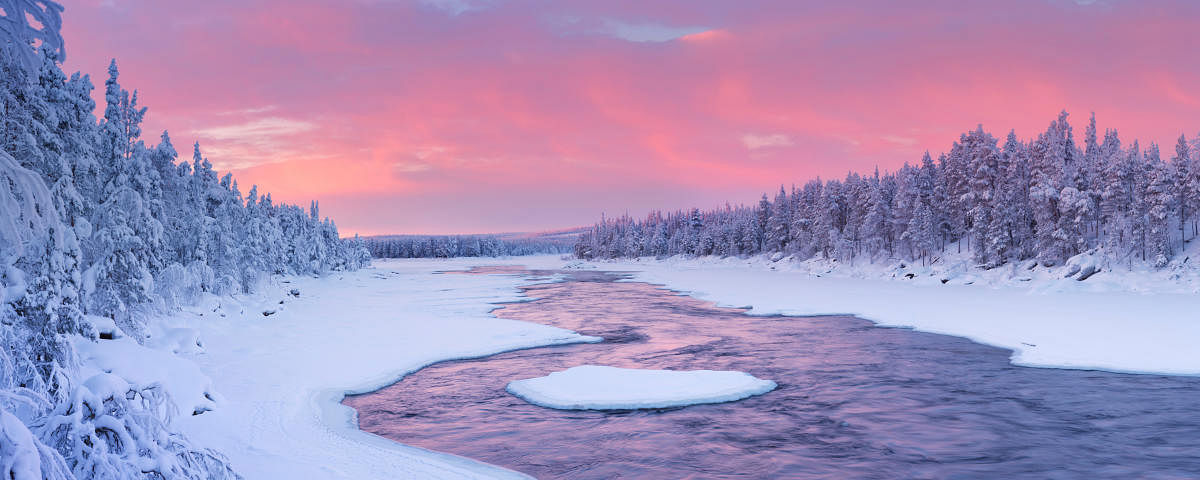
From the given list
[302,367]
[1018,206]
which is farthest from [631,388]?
[1018,206]

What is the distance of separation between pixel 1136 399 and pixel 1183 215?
64.7m

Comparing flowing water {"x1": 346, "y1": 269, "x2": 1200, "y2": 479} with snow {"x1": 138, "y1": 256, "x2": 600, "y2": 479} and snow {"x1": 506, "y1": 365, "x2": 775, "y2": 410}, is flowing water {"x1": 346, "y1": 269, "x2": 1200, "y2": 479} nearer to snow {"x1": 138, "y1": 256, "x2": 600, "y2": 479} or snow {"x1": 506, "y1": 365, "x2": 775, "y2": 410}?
snow {"x1": 506, "y1": 365, "x2": 775, "y2": 410}

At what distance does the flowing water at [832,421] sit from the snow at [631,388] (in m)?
0.52

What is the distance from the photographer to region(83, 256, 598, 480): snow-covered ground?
11.5m

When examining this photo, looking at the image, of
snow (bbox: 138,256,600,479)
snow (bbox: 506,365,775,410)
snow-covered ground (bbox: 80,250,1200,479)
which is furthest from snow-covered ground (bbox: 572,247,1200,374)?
snow (bbox: 138,256,600,479)

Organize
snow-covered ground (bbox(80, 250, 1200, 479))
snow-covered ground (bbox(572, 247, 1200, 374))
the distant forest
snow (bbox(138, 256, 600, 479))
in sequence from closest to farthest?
snow (bbox(138, 256, 600, 479)) → snow-covered ground (bbox(80, 250, 1200, 479)) → snow-covered ground (bbox(572, 247, 1200, 374)) → the distant forest

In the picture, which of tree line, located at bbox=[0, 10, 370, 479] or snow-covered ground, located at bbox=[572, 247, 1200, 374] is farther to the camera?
snow-covered ground, located at bbox=[572, 247, 1200, 374]

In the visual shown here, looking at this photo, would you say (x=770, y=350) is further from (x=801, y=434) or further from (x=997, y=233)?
(x=997, y=233)

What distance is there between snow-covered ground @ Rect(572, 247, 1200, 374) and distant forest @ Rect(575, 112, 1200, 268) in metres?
4.40

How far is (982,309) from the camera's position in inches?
1473

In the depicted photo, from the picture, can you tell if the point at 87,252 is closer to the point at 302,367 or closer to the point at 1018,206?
the point at 302,367

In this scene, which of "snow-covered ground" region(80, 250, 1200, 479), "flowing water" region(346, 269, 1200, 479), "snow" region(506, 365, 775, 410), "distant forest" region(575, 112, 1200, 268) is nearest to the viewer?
"flowing water" region(346, 269, 1200, 479)

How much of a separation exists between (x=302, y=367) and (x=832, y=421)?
1662 centimetres

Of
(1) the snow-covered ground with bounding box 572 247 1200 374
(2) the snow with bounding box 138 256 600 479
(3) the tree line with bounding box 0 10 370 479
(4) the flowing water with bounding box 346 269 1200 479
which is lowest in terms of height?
(4) the flowing water with bounding box 346 269 1200 479
